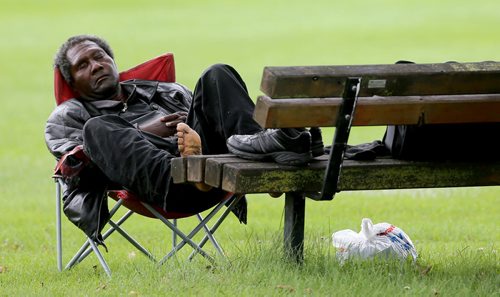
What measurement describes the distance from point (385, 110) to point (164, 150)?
151 centimetres

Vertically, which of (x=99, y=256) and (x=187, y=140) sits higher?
(x=187, y=140)

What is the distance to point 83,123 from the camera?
7.34 metres

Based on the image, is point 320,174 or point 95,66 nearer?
point 320,174

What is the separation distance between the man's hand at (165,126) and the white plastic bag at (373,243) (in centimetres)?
119

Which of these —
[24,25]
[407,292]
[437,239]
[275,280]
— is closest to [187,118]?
[275,280]

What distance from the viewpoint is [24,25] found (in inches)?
1150

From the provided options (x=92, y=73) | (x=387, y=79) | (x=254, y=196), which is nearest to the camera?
(x=387, y=79)

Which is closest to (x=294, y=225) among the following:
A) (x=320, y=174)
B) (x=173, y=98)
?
(x=320, y=174)

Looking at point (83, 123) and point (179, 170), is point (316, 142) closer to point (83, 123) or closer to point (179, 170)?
point (179, 170)

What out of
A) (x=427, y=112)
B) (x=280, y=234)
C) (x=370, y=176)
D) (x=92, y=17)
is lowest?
(x=92, y=17)

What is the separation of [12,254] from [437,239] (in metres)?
2.87

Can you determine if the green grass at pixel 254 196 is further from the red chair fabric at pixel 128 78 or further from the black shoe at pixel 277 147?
the black shoe at pixel 277 147

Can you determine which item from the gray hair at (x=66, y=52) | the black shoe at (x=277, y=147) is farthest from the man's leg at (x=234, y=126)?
the gray hair at (x=66, y=52)

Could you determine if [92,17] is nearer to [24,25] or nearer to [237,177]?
[24,25]
